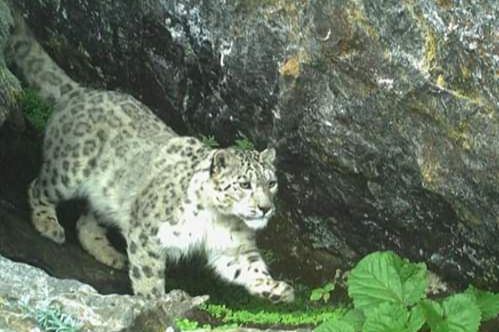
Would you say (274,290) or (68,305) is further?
(274,290)

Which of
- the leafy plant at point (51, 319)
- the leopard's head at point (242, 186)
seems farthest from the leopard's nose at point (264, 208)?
the leafy plant at point (51, 319)

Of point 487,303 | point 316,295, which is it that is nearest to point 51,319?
point 487,303

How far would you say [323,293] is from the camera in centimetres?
1066

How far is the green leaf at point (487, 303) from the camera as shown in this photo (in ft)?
30.1

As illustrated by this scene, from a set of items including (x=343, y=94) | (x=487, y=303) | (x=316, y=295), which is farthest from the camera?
(x=316, y=295)

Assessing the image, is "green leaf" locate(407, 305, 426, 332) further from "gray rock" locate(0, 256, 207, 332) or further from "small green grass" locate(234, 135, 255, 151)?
"small green grass" locate(234, 135, 255, 151)

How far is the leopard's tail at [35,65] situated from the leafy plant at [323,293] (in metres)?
2.78

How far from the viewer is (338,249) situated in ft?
35.7

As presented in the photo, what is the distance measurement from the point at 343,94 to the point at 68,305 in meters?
2.87

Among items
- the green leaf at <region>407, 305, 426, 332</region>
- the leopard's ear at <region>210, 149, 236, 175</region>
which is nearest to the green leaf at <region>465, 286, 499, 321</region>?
the green leaf at <region>407, 305, 426, 332</region>

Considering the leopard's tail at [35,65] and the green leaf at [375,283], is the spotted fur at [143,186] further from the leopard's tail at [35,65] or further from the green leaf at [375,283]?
the green leaf at [375,283]

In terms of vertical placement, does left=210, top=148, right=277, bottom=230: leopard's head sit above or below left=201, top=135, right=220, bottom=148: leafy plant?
below

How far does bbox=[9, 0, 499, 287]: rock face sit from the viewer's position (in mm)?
8719

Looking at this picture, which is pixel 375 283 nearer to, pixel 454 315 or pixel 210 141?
pixel 454 315
